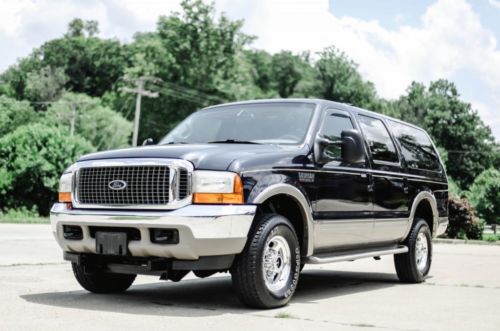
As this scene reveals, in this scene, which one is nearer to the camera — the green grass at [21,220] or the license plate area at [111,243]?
the license plate area at [111,243]

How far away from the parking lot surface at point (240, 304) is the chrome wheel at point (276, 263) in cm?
25

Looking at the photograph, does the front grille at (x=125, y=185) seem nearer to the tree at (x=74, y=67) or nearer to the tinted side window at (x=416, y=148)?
the tinted side window at (x=416, y=148)

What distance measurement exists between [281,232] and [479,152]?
228ft

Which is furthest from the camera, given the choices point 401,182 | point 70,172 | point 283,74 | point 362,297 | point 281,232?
point 283,74

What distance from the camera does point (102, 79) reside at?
296 feet

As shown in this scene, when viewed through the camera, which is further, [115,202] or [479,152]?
[479,152]

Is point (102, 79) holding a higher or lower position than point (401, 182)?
higher

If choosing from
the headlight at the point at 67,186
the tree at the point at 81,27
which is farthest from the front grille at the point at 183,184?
the tree at the point at 81,27

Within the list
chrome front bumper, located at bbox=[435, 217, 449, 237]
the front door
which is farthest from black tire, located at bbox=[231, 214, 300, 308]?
chrome front bumper, located at bbox=[435, 217, 449, 237]

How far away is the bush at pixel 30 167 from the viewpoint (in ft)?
99.4

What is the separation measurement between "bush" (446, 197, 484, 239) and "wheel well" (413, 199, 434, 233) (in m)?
13.3

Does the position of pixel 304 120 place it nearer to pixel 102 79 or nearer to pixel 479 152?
pixel 479 152

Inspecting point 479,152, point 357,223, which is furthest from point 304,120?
point 479,152

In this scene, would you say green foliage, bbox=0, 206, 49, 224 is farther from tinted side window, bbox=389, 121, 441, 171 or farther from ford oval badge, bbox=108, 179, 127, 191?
ford oval badge, bbox=108, 179, 127, 191
